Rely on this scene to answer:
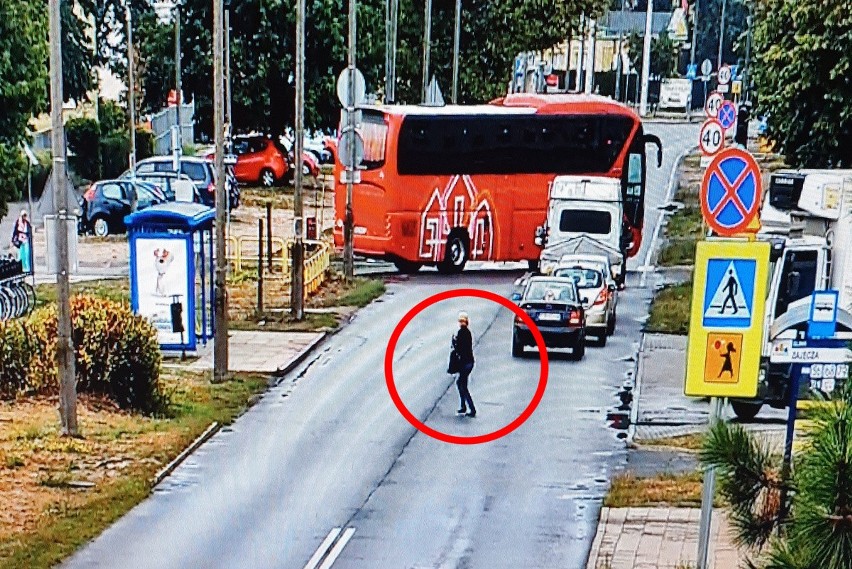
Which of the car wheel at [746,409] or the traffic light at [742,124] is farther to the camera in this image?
the traffic light at [742,124]

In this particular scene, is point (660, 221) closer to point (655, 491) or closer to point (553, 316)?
point (553, 316)

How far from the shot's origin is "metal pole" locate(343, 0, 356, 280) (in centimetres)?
2658

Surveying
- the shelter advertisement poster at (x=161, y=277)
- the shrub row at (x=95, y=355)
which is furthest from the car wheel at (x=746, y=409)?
the shelter advertisement poster at (x=161, y=277)

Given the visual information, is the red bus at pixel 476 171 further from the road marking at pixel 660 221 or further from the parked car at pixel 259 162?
the parked car at pixel 259 162

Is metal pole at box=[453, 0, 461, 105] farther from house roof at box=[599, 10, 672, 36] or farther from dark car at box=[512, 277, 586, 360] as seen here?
house roof at box=[599, 10, 672, 36]

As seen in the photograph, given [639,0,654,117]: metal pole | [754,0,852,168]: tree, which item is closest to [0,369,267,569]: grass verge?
[754,0,852,168]: tree

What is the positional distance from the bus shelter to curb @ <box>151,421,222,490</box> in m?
4.14

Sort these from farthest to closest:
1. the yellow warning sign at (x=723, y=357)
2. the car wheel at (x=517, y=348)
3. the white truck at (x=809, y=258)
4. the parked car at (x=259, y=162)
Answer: the parked car at (x=259, y=162), the car wheel at (x=517, y=348), the white truck at (x=809, y=258), the yellow warning sign at (x=723, y=357)

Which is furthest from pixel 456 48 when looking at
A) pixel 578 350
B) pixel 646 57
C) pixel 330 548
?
pixel 330 548

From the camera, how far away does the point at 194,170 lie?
40.4 metres

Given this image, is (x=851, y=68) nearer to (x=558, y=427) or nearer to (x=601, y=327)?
(x=601, y=327)

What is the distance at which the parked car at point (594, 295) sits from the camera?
23641mm

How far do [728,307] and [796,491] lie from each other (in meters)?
3.85

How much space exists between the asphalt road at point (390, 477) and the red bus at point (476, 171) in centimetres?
775
